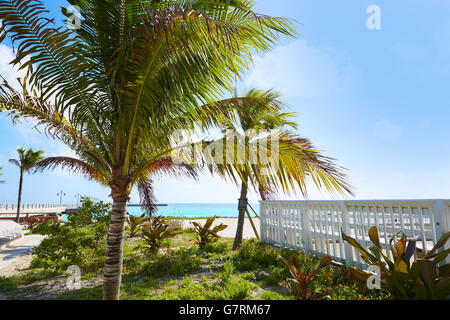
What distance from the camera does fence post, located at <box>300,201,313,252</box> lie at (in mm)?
5918

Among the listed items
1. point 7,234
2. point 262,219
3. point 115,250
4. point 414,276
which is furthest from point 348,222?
point 7,234

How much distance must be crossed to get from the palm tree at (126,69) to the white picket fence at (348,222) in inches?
104

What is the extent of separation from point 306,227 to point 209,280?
2.76 metres

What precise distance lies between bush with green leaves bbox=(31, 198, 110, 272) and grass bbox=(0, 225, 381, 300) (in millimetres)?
318

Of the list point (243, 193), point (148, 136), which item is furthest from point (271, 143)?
point (243, 193)

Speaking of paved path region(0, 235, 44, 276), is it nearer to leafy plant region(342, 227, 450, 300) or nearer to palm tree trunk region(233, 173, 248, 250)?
palm tree trunk region(233, 173, 248, 250)

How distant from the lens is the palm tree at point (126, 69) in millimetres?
2588

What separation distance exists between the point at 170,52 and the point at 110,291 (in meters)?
2.98

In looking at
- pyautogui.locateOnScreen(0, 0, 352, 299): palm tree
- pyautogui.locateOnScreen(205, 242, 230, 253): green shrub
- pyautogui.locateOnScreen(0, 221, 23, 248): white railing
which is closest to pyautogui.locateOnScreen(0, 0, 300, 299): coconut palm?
pyautogui.locateOnScreen(0, 0, 352, 299): palm tree

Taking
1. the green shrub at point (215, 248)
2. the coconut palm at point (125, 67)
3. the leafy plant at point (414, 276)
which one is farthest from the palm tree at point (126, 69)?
the green shrub at point (215, 248)

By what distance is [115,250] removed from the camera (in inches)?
123

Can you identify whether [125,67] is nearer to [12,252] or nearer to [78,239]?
[78,239]
